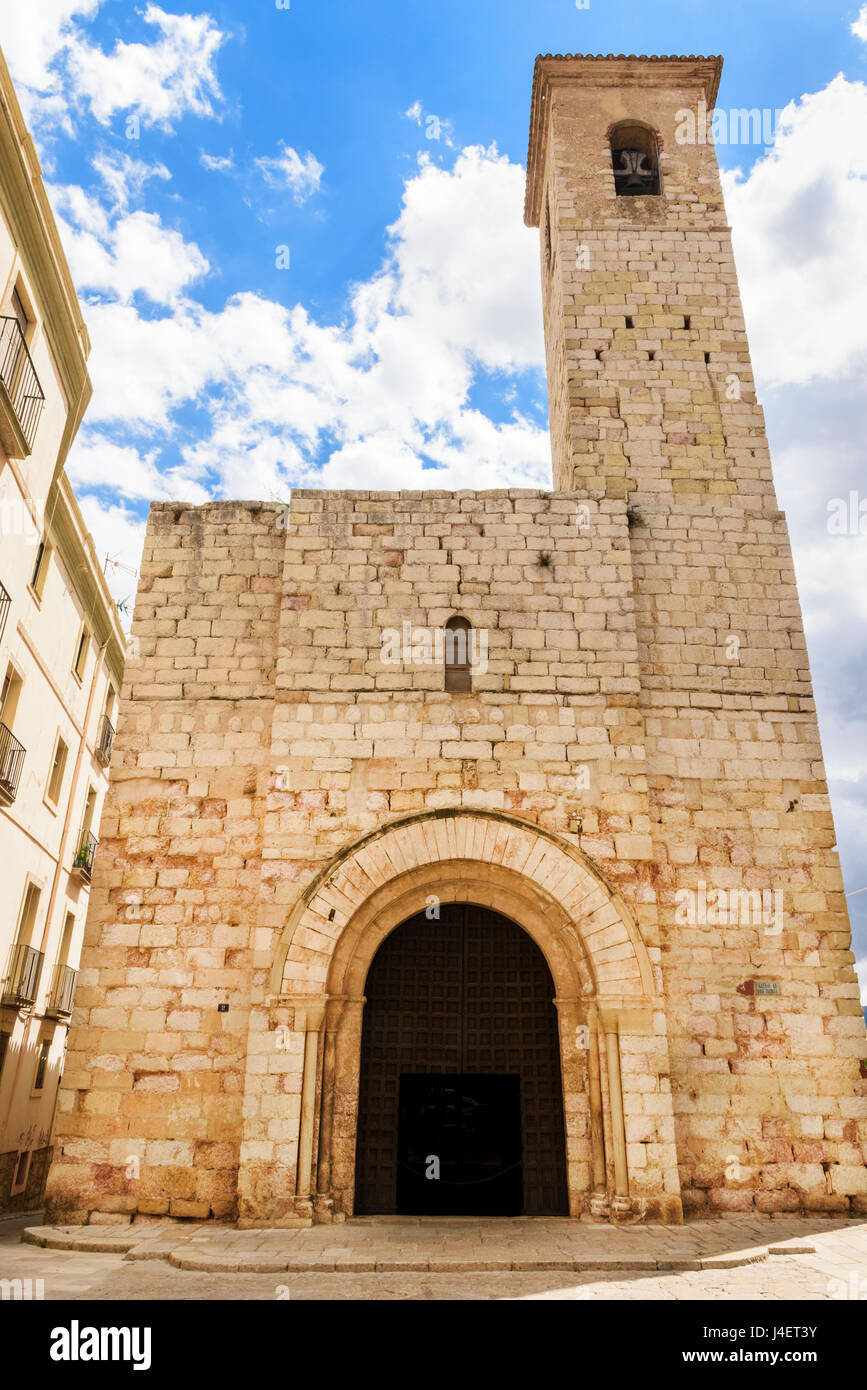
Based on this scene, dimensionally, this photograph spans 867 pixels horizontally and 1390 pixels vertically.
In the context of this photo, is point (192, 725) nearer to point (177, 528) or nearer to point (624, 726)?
point (177, 528)

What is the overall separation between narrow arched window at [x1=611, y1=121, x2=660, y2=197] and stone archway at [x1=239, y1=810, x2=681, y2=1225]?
33.0 ft

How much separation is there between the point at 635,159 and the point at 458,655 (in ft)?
29.9

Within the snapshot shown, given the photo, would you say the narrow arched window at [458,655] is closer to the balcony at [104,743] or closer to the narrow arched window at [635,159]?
the narrow arched window at [635,159]

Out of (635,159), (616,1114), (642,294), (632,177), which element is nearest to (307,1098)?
(616,1114)

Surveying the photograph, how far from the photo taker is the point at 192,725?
29.3 feet

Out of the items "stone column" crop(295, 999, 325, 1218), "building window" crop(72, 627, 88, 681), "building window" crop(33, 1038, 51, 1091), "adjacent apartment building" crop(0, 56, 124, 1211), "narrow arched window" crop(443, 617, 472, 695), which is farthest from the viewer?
"building window" crop(72, 627, 88, 681)

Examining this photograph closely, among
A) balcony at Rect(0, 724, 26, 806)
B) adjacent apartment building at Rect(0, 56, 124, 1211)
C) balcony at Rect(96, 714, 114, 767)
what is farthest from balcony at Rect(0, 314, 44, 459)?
balcony at Rect(96, 714, 114, 767)

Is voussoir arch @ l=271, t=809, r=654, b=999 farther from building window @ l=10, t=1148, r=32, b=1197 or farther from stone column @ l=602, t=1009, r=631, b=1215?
building window @ l=10, t=1148, r=32, b=1197

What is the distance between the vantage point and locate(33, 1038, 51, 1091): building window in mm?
13719

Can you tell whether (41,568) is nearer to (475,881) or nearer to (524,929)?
(475,881)

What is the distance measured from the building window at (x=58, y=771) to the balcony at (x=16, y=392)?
548cm

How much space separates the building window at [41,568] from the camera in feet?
42.1
